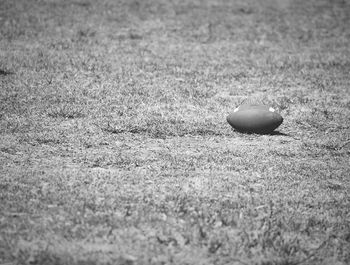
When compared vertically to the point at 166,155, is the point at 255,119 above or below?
above

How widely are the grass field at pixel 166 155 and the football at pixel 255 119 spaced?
193 millimetres

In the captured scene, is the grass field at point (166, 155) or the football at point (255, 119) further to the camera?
the football at point (255, 119)

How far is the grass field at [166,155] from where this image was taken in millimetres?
→ 5094

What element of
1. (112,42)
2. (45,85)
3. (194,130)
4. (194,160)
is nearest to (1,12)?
(112,42)

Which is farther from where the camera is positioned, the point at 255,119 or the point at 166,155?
the point at 255,119

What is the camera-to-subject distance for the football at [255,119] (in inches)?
330

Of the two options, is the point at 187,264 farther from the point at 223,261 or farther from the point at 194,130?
the point at 194,130

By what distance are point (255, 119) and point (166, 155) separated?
79.2 inches

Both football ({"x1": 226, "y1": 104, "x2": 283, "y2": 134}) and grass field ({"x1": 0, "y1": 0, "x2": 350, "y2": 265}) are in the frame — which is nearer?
grass field ({"x1": 0, "y1": 0, "x2": 350, "y2": 265})

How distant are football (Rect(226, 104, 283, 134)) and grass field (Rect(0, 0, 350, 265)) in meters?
0.19

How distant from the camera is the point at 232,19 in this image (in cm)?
2105

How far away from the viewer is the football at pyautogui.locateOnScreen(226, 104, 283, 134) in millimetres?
8375

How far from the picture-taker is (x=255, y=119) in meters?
8.38

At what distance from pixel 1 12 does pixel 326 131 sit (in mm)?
14978
